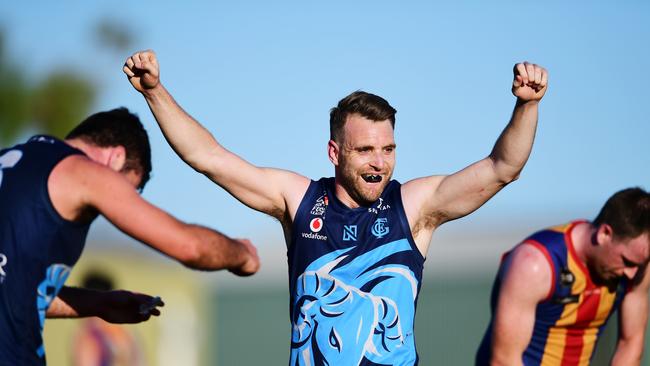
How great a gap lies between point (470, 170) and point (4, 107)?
94.5 ft

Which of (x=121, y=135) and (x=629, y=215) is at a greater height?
(x=121, y=135)

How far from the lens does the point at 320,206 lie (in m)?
6.72

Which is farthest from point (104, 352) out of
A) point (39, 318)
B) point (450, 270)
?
point (39, 318)

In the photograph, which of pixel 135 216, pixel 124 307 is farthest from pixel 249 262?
pixel 124 307

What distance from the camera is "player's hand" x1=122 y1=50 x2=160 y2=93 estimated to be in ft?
20.9

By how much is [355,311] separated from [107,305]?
145 centimetres

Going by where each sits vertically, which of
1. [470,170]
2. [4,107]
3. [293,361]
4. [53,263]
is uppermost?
[4,107]

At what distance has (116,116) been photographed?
5398 mm

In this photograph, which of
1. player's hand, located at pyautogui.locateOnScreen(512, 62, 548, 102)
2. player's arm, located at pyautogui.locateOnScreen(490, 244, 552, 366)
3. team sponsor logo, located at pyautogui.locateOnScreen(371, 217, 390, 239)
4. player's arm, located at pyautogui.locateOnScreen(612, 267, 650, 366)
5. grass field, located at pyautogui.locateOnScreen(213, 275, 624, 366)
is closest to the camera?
player's hand, located at pyautogui.locateOnScreen(512, 62, 548, 102)

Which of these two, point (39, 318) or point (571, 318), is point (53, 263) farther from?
point (571, 318)

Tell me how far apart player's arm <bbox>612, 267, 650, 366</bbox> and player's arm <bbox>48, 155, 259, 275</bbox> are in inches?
151

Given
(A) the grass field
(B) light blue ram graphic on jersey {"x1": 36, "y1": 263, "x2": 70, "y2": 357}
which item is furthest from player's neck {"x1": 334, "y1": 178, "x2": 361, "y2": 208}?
(A) the grass field

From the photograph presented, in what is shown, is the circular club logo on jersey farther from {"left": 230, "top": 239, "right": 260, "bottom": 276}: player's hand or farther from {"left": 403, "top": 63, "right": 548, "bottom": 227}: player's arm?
{"left": 230, "top": 239, "right": 260, "bottom": 276}: player's hand

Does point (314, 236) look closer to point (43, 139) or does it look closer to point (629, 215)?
point (43, 139)
